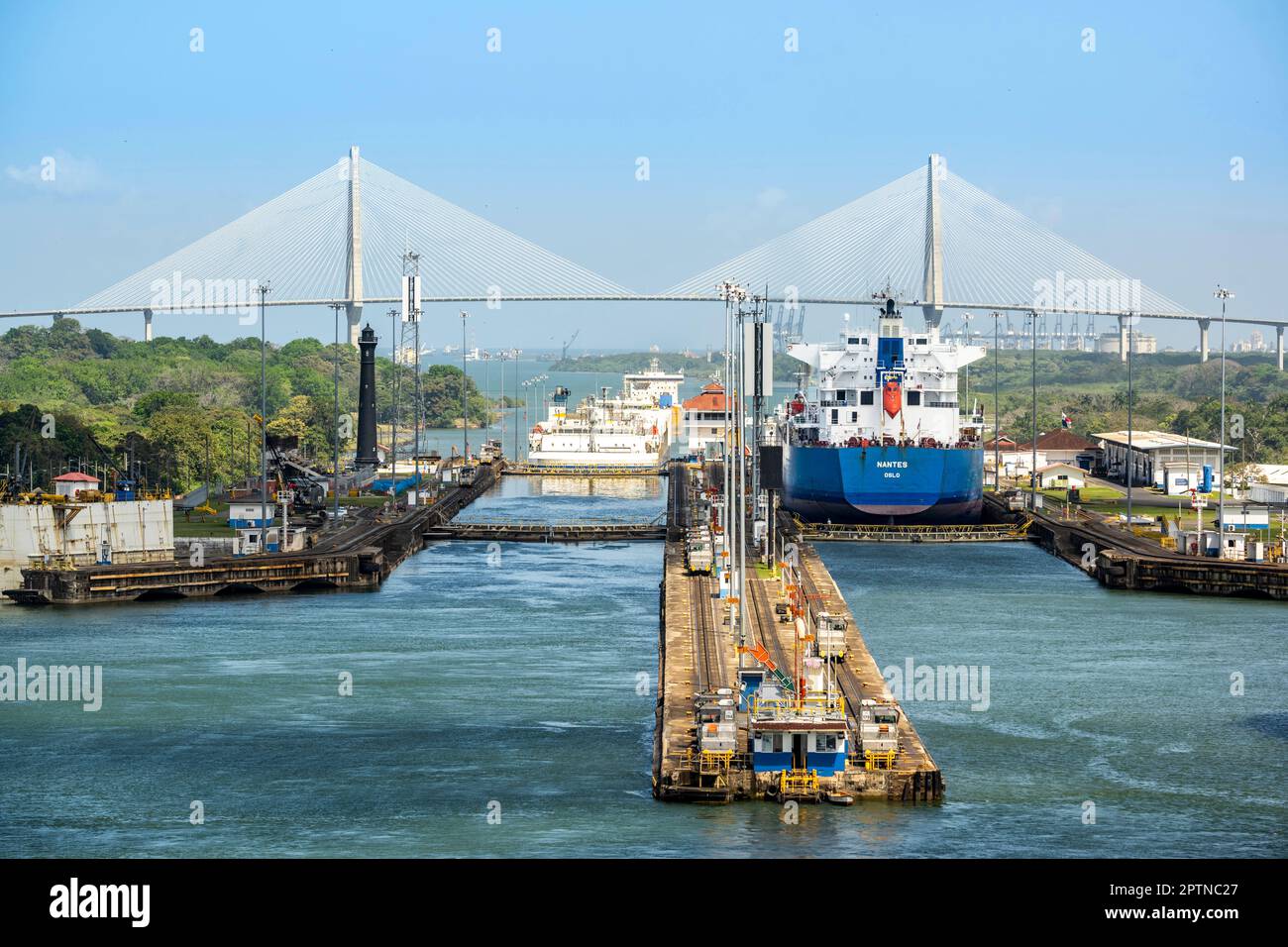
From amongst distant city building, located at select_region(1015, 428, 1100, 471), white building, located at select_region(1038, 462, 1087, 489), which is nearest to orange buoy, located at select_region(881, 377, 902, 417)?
white building, located at select_region(1038, 462, 1087, 489)

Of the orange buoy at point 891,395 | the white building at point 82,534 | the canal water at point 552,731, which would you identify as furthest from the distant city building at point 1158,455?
the white building at point 82,534

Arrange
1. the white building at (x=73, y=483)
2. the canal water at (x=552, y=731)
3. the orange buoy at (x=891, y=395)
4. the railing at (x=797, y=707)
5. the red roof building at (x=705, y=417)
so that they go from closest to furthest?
1. the canal water at (x=552, y=731)
2. the railing at (x=797, y=707)
3. the white building at (x=73, y=483)
4. the orange buoy at (x=891, y=395)
5. the red roof building at (x=705, y=417)

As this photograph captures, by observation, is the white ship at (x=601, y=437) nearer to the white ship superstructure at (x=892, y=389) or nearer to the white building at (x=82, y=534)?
the white ship superstructure at (x=892, y=389)

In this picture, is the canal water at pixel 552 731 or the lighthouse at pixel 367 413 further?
the lighthouse at pixel 367 413

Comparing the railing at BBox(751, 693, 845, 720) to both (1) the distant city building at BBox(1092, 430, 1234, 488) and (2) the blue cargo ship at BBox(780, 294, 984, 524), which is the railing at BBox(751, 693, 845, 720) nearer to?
(2) the blue cargo ship at BBox(780, 294, 984, 524)
